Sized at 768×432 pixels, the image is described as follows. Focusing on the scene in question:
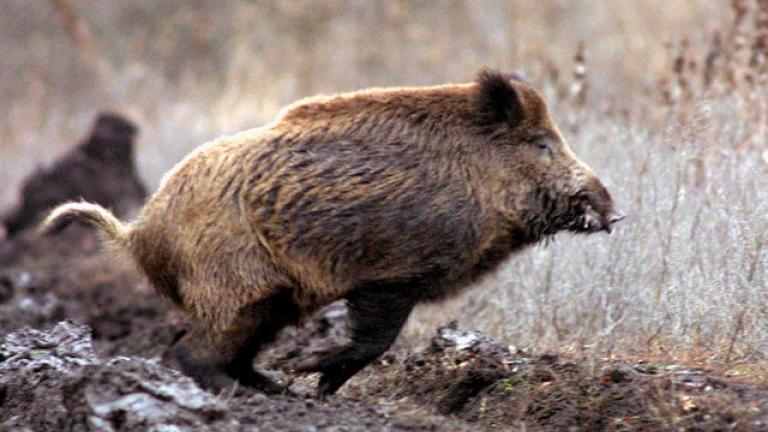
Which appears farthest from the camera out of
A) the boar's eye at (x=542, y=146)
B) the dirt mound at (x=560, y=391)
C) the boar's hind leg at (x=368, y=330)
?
the boar's eye at (x=542, y=146)

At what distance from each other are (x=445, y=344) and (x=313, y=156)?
119 centimetres

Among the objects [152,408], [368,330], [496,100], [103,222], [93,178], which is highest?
[496,100]

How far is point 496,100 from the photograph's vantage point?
5.86m

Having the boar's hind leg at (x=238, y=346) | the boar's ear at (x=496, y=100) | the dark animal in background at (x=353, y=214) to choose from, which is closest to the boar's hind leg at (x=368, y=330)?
the dark animal in background at (x=353, y=214)

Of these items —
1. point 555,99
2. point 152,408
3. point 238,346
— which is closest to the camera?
point 152,408

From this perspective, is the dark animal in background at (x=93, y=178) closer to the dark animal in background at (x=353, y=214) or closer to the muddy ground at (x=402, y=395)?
the muddy ground at (x=402, y=395)

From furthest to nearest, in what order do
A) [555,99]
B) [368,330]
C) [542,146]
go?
[555,99] → [542,146] → [368,330]

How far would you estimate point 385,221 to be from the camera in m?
5.59

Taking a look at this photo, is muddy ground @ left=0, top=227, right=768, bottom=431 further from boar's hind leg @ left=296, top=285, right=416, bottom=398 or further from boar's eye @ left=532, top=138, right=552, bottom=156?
boar's eye @ left=532, top=138, right=552, bottom=156

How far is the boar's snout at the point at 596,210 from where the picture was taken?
19.4ft

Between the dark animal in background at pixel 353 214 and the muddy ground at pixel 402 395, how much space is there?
1.23 ft

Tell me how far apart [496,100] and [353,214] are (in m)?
0.87

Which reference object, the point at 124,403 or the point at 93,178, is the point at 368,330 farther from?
the point at 93,178

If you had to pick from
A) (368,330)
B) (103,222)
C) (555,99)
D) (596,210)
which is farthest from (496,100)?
(555,99)
